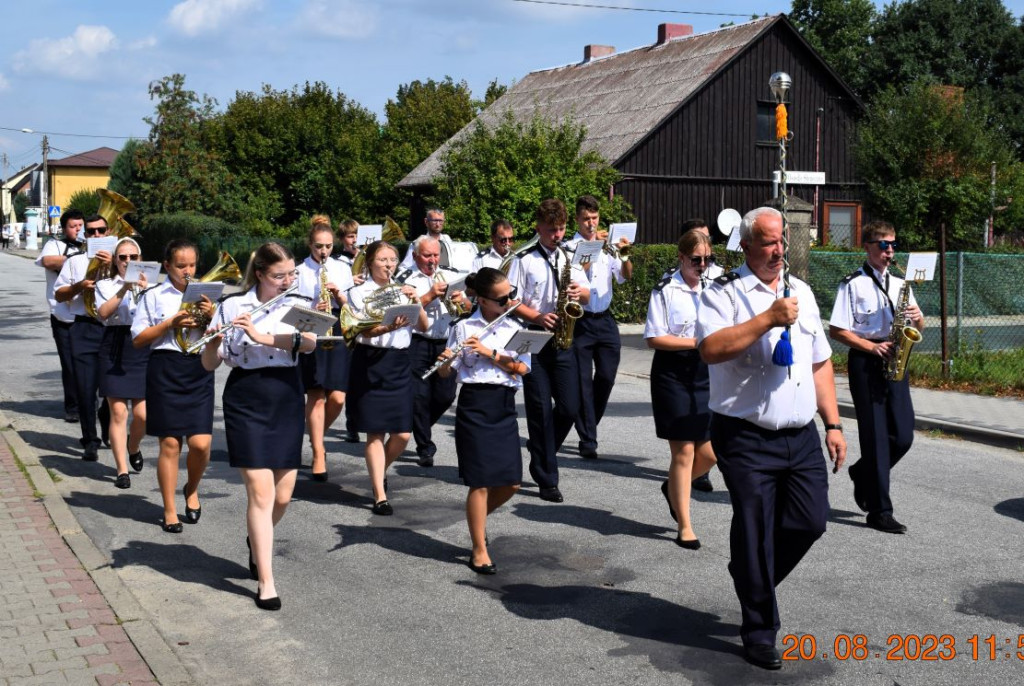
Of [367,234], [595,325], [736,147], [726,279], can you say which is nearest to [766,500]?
[726,279]

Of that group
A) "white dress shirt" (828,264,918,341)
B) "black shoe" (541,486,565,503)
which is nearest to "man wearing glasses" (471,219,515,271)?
"black shoe" (541,486,565,503)

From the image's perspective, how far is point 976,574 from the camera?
6.41 metres

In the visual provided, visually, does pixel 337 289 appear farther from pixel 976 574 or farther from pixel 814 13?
pixel 814 13

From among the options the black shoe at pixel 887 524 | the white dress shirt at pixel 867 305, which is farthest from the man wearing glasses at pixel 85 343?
the black shoe at pixel 887 524

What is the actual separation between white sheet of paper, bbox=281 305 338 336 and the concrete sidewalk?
7218 millimetres

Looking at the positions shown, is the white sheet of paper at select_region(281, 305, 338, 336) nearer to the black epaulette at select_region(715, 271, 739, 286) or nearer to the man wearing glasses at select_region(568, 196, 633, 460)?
the black epaulette at select_region(715, 271, 739, 286)

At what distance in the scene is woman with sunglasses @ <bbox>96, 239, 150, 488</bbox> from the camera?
28.6ft

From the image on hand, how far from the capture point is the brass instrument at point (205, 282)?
6637 millimetres

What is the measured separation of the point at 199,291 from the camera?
259 inches

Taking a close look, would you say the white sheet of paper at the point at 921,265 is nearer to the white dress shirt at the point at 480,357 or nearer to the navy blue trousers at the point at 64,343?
the white dress shirt at the point at 480,357

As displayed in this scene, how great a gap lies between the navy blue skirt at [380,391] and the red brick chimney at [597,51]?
115 feet

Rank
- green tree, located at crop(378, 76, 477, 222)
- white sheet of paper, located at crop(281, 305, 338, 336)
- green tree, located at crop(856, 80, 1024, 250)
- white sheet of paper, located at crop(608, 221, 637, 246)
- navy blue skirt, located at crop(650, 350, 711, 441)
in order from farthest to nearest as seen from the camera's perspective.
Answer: green tree, located at crop(378, 76, 477, 222) < green tree, located at crop(856, 80, 1024, 250) < white sheet of paper, located at crop(608, 221, 637, 246) < navy blue skirt, located at crop(650, 350, 711, 441) < white sheet of paper, located at crop(281, 305, 338, 336)

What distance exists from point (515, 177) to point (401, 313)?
15.6 meters

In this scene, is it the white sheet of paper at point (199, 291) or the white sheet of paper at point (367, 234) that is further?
the white sheet of paper at point (367, 234)
